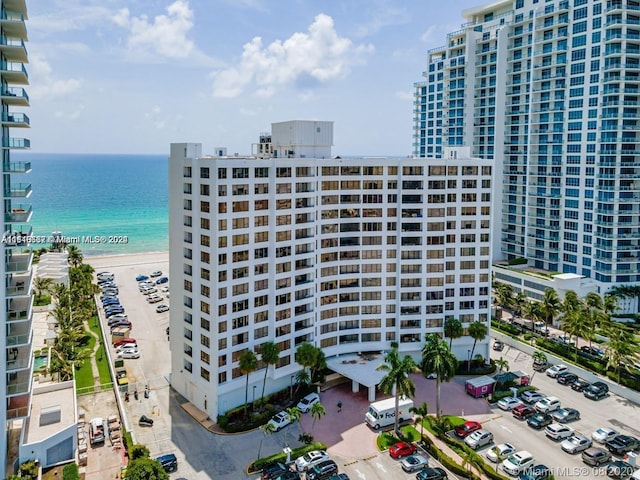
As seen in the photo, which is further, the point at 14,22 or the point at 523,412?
the point at 523,412

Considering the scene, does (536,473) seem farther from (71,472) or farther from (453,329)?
(71,472)

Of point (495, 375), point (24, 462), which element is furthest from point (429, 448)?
point (24, 462)

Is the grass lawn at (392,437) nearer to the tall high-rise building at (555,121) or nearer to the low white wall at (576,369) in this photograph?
the low white wall at (576,369)

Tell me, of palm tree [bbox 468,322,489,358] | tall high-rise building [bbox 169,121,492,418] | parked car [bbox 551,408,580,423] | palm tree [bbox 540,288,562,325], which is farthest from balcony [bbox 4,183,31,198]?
palm tree [bbox 540,288,562,325]

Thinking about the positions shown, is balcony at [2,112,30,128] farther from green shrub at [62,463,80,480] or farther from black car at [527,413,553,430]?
black car at [527,413,553,430]

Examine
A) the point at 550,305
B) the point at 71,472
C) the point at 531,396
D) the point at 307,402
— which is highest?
the point at 550,305

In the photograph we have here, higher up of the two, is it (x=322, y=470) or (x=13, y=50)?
(x=13, y=50)

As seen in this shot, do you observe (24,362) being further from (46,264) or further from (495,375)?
(46,264)

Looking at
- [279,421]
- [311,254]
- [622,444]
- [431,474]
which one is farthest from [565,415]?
[311,254]
